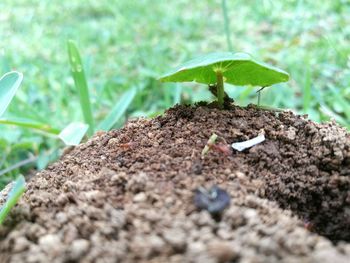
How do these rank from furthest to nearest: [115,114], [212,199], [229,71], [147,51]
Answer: [147,51] → [115,114] → [229,71] → [212,199]

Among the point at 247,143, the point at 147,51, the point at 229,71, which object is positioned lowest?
the point at 147,51

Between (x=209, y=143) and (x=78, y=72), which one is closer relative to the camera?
(x=209, y=143)

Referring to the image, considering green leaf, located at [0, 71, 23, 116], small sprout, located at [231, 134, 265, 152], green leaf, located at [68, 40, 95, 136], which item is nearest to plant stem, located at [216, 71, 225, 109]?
small sprout, located at [231, 134, 265, 152]

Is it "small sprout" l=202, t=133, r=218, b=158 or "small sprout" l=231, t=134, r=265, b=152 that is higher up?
"small sprout" l=202, t=133, r=218, b=158

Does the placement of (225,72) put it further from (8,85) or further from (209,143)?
(8,85)

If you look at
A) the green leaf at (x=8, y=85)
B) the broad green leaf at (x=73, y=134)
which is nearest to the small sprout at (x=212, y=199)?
the green leaf at (x=8, y=85)

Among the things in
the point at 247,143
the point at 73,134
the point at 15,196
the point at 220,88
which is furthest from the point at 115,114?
the point at 15,196

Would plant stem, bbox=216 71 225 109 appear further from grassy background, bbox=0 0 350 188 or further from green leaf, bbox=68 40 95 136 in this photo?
green leaf, bbox=68 40 95 136
